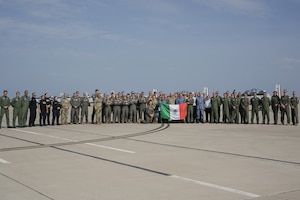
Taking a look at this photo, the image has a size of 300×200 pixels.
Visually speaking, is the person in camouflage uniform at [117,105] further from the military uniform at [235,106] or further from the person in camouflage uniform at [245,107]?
the person in camouflage uniform at [245,107]

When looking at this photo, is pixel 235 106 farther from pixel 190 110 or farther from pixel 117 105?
pixel 117 105

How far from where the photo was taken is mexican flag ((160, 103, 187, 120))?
73.9 feet

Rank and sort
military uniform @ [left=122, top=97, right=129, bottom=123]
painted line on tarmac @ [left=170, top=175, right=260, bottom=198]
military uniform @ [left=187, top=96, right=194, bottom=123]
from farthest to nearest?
military uniform @ [left=187, top=96, right=194, bottom=123] → military uniform @ [left=122, top=97, right=129, bottom=123] → painted line on tarmac @ [left=170, top=175, right=260, bottom=198]

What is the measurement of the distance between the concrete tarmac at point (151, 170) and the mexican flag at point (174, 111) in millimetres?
10379

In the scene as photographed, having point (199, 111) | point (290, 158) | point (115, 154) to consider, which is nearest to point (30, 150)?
point (115, 154)

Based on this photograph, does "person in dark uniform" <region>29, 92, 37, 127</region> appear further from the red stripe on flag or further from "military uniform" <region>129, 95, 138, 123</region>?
the red stripe on flag

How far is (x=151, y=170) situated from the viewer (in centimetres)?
750

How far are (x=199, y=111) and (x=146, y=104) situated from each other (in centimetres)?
320

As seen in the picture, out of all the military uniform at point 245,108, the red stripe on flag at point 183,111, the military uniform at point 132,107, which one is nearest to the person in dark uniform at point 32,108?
the military uniform at point 132,107

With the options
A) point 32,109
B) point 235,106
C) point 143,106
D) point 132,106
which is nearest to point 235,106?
point 235,106

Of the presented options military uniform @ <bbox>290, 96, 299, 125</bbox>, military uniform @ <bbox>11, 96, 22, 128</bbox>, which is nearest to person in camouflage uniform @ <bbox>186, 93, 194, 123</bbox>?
military uniform @ <bbox>290, 96, 299, 125</bbox>

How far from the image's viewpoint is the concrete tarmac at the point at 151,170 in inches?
227

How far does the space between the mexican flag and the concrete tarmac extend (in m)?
10.4

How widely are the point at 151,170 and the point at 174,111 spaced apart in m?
15.1
